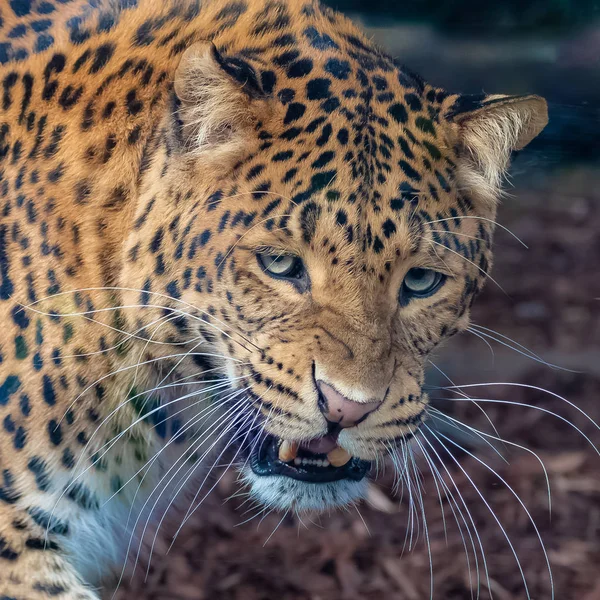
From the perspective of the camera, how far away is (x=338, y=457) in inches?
90.3

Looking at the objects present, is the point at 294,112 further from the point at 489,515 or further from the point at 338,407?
the point at 489,515

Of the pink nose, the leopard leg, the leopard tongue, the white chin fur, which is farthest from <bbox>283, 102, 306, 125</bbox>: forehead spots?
the leopard leg

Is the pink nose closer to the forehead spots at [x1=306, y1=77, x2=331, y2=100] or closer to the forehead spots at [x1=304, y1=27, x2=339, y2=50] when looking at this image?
the forehead spots at [x1=306, y1=77, x2=331, y2=100]

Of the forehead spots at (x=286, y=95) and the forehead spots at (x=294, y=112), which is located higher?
the forehead spots at (x=286, y=95)

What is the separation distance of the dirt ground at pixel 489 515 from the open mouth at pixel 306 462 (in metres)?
0.51

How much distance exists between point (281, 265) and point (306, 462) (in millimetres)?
523

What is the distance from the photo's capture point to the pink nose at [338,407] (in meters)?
2.02

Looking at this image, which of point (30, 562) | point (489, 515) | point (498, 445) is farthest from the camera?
point (498, 445)

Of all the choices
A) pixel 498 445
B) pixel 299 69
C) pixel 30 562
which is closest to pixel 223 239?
pixel 299 69

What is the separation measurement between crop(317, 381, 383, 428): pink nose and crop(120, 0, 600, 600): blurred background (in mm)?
816

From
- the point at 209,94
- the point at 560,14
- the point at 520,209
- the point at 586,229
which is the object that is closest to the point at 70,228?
the point at 209,94

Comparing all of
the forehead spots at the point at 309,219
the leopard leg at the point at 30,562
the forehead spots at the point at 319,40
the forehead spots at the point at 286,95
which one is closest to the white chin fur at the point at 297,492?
the leopard leg at the point at 30,562

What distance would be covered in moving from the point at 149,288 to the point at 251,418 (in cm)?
41

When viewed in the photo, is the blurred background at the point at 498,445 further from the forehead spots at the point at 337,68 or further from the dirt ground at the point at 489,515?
the forehead spots at the point at 337,68
